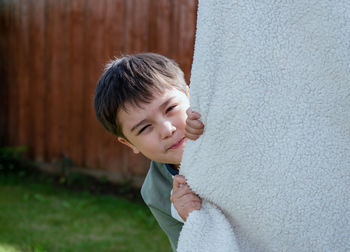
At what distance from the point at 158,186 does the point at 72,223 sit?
2414 millimetres

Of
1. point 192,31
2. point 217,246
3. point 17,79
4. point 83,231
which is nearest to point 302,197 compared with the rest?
point 217,246

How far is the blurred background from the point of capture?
14.8ft

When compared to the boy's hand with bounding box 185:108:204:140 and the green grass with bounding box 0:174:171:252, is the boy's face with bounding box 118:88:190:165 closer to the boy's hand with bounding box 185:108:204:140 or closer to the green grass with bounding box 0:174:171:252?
the boy's hand with bounding box 185:108:204:140

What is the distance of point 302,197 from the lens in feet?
3.09

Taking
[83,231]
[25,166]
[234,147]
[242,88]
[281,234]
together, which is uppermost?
[242,88]

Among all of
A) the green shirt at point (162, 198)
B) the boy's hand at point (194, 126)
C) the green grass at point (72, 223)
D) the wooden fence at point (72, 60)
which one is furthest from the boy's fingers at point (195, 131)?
the wooden fence at point (72, 60)

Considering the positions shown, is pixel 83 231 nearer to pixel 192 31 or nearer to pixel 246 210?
pixel 192 31

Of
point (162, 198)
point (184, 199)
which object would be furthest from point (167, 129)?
point (184, 199)

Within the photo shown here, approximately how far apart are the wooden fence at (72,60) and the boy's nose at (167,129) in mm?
2682

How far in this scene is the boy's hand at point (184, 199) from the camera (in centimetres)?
106

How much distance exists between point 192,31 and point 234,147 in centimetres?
350

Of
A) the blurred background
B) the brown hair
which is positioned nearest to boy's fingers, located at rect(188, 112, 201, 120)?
the brown hair

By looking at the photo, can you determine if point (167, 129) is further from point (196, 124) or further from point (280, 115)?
point (280, 115)

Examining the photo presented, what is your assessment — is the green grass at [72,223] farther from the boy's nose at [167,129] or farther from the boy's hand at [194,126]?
the boy's hand at [194,126]
